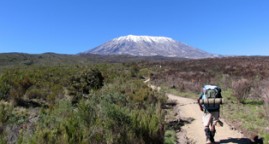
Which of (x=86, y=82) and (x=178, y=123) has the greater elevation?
(x=86, y=82)

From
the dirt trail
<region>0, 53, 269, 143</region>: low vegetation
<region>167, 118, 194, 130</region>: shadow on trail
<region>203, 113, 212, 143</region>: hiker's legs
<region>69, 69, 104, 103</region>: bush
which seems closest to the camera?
<region>0, 53, 269, 143</region>: low vegetation

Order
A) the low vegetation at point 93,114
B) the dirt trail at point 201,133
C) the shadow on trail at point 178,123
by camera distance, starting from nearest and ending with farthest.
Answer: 1. the low vegetation at point 93,114
2. the dirt trail at point 201,133
3. the shadow on trail at point 178,123

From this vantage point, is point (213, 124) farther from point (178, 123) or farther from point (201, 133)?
point (178, 123)

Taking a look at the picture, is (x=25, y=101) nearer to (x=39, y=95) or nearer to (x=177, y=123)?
(x=39, y=95)

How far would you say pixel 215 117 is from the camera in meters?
7.86

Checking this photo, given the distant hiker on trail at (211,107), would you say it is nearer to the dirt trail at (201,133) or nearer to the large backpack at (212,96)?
the large backpack at (212,96)

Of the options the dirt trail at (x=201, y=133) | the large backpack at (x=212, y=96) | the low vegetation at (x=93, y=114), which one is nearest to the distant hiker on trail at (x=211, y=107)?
the large backpack at (x=212, y=96)

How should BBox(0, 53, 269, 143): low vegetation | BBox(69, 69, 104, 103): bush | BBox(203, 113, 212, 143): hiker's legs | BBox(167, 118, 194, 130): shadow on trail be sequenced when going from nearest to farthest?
BBox(0, 53, 269, 143): low vegetation < BBox(203, 113, 212, 143): hiker's legs < BBox(167, 118, 194, 130): shadow on trail < BBox(69, 69, 104, 103): bush

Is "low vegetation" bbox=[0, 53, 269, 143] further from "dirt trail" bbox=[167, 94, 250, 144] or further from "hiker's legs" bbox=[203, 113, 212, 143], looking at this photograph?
"hiker's legs" bbox=[203, 113, 212, 143]

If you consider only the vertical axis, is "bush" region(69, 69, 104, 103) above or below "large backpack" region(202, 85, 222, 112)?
below

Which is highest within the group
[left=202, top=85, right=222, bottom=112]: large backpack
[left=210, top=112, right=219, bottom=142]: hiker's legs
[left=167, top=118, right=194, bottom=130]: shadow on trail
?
[left=202, top=85, right=222, bottom=112]: large backpack

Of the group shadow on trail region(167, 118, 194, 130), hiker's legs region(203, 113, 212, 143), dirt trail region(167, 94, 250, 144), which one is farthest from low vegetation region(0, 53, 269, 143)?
hiker's legs region(203, 113, 212, 143)

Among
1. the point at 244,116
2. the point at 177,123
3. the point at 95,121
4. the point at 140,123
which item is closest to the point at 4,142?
the point at 95,121

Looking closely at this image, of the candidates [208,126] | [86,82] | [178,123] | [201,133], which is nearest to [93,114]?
[208,126]
